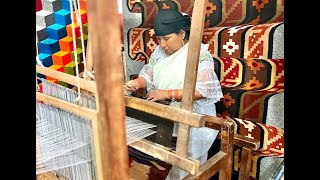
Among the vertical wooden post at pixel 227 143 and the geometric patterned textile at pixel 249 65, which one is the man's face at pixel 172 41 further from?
the vertical wooden post at pixel 227 143

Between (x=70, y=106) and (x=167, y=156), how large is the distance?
47 centimetres

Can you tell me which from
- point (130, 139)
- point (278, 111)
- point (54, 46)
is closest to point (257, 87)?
point (278, 111)

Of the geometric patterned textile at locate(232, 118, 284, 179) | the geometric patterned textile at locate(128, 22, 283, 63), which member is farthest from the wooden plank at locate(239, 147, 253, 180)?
the geometric patterned textile at locate(128, 22, 283, 63)

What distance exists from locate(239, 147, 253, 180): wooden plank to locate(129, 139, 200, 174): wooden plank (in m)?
0.53

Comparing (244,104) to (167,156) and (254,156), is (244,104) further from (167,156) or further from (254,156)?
(167,156)

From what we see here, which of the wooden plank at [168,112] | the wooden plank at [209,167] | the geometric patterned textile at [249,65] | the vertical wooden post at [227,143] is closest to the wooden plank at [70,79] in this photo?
the wooden plank at [168,112]

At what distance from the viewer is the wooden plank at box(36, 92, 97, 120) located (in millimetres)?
790

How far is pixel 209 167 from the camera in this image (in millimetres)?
1162

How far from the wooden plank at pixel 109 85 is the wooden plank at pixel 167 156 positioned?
494 mm

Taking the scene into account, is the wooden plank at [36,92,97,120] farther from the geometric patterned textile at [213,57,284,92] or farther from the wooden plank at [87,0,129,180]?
the geometric patterned textile at [213,57,284,92]

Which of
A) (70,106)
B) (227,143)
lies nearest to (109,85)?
(70,106)

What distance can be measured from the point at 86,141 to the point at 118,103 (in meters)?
0.43

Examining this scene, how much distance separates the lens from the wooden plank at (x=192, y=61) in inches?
43.7

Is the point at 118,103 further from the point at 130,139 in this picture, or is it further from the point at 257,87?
the point at 257,87
